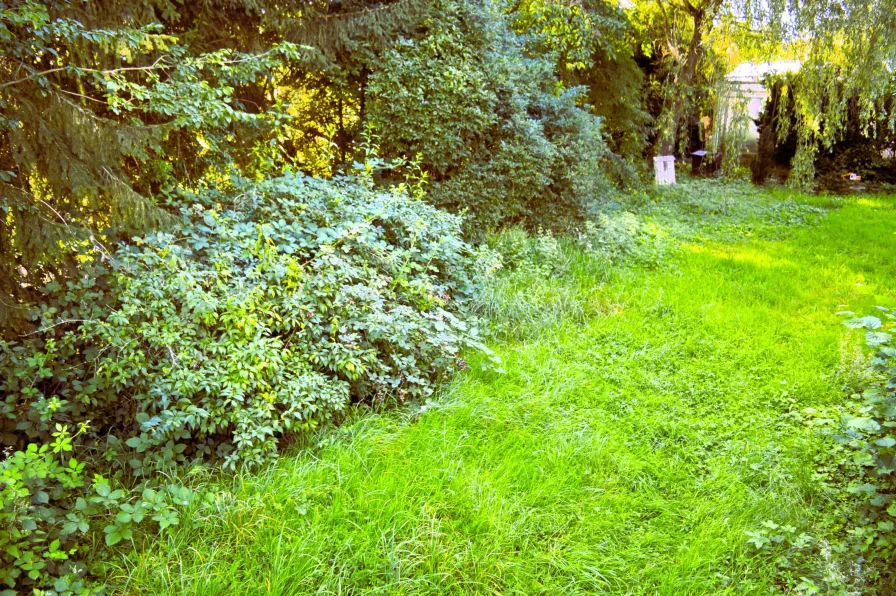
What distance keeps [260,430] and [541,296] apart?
9.39 feet

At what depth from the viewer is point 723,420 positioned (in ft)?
10.9

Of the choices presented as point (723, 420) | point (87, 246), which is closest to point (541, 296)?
point (723, 420)

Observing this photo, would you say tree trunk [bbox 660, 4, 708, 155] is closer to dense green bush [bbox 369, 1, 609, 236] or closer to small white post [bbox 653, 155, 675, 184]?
small white post [bbox 653, 155, 675, 184]

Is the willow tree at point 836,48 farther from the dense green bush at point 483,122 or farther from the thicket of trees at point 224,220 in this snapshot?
the dense green bush at point 483,122

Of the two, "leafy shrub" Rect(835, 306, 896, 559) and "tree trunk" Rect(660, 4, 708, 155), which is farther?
"tree trunk" Rect(660, 4, 708, 155)

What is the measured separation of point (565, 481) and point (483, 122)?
168 inches

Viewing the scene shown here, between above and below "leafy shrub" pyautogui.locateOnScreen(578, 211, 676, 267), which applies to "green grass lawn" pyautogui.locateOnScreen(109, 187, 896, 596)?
below

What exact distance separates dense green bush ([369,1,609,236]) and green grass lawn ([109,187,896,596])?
1975 millimetres

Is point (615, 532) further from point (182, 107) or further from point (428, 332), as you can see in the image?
point (182, 107)

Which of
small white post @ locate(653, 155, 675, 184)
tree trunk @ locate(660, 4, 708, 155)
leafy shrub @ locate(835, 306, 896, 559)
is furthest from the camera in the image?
small white post @ locate(653, 155, 675, 184)

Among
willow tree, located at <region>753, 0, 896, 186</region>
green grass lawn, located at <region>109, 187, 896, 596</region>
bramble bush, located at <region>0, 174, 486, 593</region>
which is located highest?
willow tree, located at <region>753, 0, 896, 186</region>

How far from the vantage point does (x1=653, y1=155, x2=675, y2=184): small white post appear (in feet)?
37.6

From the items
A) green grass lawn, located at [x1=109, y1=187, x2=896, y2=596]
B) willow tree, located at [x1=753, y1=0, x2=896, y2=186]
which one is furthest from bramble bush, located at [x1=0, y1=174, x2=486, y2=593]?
willow tree, located at [x1=753, y1=0, x2=896, y2=186]

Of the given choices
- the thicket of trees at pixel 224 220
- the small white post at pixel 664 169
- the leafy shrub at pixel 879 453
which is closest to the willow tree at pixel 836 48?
the thicket of trees at pixel 224 220
